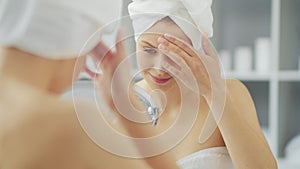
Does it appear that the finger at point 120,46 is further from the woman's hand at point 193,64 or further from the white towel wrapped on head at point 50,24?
the woman's hand at point 193,64

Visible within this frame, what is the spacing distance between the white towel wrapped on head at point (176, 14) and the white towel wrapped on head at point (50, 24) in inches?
13.8

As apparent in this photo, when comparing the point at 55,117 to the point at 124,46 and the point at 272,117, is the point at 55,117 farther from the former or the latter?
the point at 272,117

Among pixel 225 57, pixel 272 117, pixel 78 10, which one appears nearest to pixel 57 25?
pixel 78 10

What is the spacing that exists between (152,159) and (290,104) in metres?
1.73

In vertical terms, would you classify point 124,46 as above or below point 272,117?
above

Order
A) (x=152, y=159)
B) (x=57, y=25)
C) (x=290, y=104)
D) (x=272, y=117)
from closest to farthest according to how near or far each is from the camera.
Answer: (x=57, y=25), (x=152, y=159), (x=272, y=117), (x=290, y=104)

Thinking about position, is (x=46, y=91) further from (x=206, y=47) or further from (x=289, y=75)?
(x=289, y=75)

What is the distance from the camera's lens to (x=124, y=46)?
50 cm

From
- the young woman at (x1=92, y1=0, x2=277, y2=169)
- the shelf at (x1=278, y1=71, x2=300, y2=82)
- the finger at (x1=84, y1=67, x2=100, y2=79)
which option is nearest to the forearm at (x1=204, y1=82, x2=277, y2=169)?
the young woman at (x1=92, y1=0, x2=277, y2=169)

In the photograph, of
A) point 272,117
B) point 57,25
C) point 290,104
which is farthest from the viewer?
point 290,104

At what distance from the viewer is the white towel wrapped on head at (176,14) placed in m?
0.79

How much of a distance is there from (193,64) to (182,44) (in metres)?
0.04

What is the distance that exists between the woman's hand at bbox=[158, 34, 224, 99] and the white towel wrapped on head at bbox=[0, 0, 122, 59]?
297mm

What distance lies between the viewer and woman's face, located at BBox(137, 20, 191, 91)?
771 millimetres
